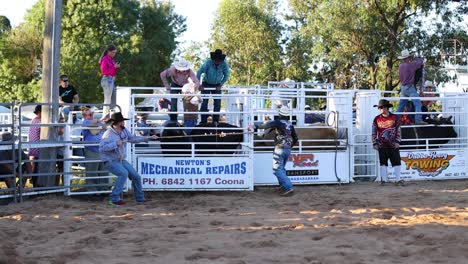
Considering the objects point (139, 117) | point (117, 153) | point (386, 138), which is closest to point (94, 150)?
point (117, 153)

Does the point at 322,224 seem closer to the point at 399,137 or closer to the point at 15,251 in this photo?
the point at 15,251

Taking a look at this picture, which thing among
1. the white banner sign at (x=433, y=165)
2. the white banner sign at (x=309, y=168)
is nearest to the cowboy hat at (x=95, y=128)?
the white banner sign at (x=309, y=168)

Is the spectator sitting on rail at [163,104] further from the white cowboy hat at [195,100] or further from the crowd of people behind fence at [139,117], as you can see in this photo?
the white cowboy hat at [195,100]

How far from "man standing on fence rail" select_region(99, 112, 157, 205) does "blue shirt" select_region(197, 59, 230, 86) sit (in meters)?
2.85

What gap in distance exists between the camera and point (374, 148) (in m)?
13.0

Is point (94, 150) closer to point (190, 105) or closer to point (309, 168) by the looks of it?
point (190, 105)

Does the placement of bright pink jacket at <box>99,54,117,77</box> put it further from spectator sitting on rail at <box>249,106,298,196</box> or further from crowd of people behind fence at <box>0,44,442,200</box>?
spectator sitting on rail at <box>249,106,298,196</box>

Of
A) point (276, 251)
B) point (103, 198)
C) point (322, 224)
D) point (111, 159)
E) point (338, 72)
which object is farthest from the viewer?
point (338, 72)

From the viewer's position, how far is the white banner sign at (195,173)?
39.3 feet

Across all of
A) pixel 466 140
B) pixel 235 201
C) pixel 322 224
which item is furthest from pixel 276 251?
pixel 466 140

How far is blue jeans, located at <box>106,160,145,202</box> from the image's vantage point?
10750 millimetres

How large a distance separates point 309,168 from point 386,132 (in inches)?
65.2

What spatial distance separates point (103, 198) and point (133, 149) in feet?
3.52

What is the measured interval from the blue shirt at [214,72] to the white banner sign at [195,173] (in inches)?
78.6
